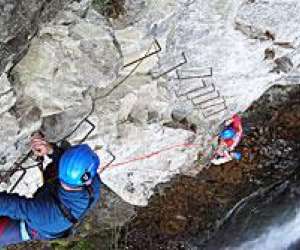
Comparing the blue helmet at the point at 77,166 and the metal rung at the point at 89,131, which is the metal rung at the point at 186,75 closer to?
the metal rung at the point at 89,131

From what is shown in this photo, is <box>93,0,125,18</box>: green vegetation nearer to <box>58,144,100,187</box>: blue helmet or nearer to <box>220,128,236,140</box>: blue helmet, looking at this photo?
<box>58,144,100,187</box>: blue helmet

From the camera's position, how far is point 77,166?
6488mm

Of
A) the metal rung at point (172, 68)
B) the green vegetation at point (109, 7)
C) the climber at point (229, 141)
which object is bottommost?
the climber at point (229, 141)

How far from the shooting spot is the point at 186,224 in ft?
34.6

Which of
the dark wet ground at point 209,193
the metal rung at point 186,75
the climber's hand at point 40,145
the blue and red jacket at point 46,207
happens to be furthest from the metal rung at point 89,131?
the dark wet ground at point 209,193

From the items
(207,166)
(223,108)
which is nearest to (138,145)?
(223,108)

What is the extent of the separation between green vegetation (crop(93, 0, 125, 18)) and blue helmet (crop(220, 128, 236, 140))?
3.70 meters

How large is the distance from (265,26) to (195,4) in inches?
44.5

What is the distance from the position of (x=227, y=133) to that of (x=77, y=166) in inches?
152

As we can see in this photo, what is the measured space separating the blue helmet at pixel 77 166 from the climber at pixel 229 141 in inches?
141

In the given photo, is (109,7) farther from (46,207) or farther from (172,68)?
(46,207)

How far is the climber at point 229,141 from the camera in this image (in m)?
9.80

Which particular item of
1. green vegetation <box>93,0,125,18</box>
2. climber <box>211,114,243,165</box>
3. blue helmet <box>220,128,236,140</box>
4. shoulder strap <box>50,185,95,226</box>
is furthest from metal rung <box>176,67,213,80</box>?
shoulder strap <box>50,185,95,226</box>

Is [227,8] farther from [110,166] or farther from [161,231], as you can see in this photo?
[161,231]
